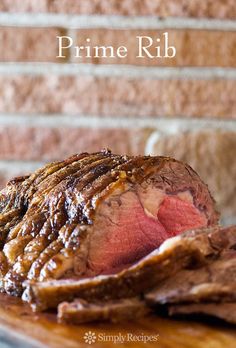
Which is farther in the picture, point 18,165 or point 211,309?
point 18,165

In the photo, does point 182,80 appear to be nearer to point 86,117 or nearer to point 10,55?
point 86,117

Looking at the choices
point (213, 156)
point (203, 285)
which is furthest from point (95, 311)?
point (213, 156)

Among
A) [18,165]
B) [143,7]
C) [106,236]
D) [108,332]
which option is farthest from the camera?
[18,165]

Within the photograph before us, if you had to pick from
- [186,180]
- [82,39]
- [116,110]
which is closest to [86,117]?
[116,110]

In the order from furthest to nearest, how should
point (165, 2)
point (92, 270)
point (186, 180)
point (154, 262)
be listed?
point (165, 2) < point (186, 180) < point (92, 270) < point (154, 262)

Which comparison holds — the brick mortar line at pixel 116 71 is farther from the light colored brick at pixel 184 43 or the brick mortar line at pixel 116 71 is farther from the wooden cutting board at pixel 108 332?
the wooden cutting board at pixel 108 332

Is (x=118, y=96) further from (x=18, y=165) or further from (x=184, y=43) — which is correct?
(x=18, y=165)

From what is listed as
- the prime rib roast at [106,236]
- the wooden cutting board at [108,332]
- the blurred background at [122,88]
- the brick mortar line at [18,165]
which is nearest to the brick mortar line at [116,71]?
the blurred background at [122,88]

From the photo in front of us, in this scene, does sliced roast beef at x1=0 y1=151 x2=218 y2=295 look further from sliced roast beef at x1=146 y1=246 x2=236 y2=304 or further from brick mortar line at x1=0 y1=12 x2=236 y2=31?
brick mortar line at x1=0 y1=12 x2=236 y2=31

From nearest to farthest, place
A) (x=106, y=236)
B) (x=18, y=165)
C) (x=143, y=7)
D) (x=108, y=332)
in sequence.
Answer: (x=108, y=332), (x=106, y=236), (x=143, y=7), (x=18, y=165)
